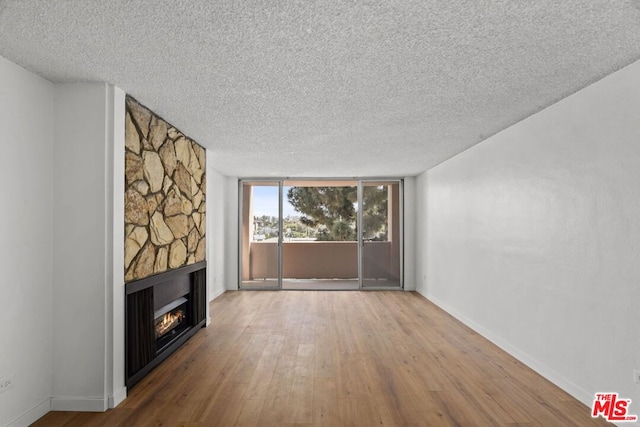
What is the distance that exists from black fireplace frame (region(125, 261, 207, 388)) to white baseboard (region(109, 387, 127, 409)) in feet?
0.25

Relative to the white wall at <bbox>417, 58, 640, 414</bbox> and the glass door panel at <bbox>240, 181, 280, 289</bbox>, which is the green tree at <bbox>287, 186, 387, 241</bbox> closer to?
the glass door panel at <bbox>240, 181, 280, 289</bbox>

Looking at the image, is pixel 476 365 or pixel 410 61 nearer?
pixel 410 61

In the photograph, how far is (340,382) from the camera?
9.71 ft

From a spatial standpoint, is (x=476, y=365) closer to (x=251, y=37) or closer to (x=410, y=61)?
(x=410, y=61)

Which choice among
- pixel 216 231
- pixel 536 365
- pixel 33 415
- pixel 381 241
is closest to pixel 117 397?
pixel 33 415

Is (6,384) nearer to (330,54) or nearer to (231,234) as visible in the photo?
(330,54)

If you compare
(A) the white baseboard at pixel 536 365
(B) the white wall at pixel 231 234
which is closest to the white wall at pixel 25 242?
(A) the white baseboard at pixel 536 365

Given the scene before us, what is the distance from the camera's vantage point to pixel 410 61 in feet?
7.24

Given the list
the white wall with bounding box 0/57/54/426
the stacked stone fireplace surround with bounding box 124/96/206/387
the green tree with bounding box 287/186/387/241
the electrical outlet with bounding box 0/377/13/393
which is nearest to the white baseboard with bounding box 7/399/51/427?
the white wall with bounding box 0/57/54/426

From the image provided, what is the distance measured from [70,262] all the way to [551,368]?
382 centimetres

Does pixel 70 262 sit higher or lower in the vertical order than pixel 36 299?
higher

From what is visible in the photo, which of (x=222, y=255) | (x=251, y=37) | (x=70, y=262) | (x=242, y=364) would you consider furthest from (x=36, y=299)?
(x=222, y=255)

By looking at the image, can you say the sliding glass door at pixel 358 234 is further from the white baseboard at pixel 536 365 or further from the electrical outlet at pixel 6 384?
the electrical outlet at pixel 6 384

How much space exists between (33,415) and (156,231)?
1504 mm
